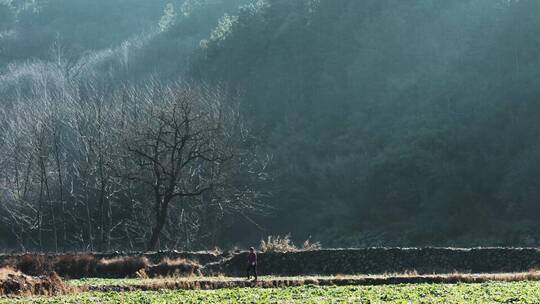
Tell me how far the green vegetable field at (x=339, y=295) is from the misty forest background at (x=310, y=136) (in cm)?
2229

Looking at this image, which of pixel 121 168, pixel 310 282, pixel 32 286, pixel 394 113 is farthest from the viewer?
pixel 394 113

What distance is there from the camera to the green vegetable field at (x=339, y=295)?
23.1m

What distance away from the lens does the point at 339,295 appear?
83.3 ft

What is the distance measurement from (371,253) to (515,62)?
42.8 metres

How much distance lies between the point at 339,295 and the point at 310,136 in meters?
55.0

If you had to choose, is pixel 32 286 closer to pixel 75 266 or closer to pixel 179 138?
pixel 75 266

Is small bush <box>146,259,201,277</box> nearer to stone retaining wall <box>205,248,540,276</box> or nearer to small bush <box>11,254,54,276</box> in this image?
stone retaining wall <box>205,248,540,276</box>

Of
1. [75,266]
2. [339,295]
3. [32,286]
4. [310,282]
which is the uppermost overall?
[32,286]

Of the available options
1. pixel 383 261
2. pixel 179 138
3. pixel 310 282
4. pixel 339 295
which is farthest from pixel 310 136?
pixel 339 295

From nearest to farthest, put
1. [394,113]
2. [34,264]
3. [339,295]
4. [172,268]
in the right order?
[339,295]
[172,268]
[34,264]
[394,113]

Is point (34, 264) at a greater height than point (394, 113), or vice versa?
point (394, 113)

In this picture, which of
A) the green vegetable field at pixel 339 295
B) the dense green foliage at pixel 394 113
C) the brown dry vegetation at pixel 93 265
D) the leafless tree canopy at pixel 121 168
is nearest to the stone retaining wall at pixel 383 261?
the brown dry vegetation at pixel 93 265

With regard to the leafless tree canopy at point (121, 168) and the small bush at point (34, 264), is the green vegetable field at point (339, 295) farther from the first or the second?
the leafless tree canopy at point (121, 168)

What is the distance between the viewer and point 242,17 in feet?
294
